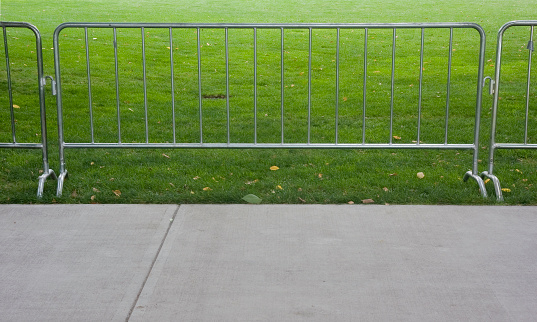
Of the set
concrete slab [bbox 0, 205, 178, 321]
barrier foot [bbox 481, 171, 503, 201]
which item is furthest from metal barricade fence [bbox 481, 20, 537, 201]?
concrete slab [bbox 0, 205, 178, 321]

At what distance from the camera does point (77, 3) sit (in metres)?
25.6

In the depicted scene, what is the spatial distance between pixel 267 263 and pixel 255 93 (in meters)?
2.47

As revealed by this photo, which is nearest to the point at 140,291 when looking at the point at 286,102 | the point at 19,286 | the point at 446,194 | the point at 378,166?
the point at 19,286

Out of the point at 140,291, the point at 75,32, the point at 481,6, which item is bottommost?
the point at 140,291

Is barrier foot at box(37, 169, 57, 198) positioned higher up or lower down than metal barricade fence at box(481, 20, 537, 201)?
lower down

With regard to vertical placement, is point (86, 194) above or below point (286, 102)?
below

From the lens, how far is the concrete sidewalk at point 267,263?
357cm

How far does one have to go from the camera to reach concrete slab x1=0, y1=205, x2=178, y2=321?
11.8 feet

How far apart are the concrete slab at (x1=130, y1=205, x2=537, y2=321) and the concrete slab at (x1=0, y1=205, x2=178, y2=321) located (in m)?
0.14

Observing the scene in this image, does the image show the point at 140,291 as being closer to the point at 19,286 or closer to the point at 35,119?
the point at 19,286

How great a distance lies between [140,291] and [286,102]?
6.58 meters

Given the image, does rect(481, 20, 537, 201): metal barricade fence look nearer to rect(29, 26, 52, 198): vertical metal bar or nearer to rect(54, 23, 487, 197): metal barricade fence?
rect(54, 23, 487, 197): metal barricade fence

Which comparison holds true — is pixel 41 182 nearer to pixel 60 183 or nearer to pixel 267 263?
pixel 60 183

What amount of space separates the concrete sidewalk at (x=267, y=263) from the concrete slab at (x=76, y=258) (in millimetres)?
10
